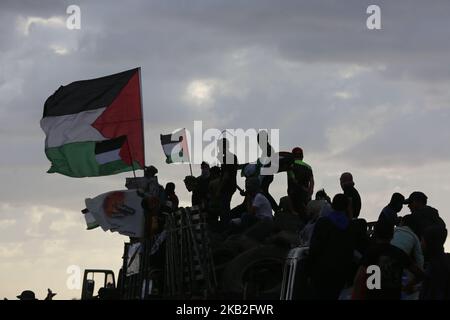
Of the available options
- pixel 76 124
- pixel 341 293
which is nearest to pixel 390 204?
pixel 341 293

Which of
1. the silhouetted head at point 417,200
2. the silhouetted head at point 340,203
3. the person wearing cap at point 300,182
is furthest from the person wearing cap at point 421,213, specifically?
the silhouetted head at point 340,203

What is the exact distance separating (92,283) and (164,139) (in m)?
5.51

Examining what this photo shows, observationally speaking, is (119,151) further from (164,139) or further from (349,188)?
(349,188)

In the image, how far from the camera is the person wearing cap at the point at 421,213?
17.2 meters

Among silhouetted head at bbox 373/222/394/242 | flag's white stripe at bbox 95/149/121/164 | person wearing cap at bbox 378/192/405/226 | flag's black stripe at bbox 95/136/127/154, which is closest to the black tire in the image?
person wearing cap at bbox 378/192/405/226

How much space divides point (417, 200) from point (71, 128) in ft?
49.5

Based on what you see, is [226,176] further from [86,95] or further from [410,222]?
[86,95]

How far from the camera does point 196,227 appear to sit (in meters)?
19.7

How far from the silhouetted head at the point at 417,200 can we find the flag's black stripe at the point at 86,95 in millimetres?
14076

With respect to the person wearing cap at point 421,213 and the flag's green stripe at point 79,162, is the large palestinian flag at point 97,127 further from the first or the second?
the person wearing cap at point 421,213

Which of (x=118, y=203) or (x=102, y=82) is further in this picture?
(x=102, y=82)
